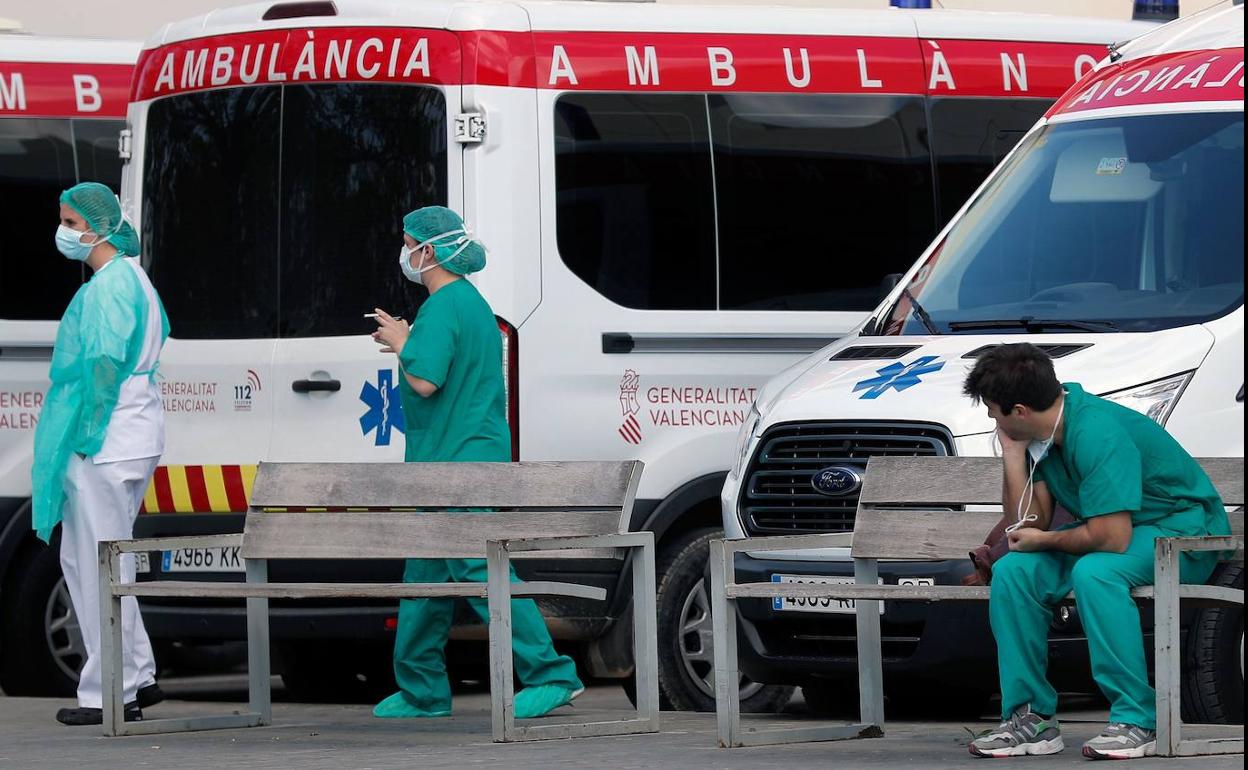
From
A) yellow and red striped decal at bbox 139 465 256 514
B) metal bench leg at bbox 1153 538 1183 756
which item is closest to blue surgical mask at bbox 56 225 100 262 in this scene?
yellow and red striped decal at bbox 139 465 256 514

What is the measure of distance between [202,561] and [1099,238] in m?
3.41

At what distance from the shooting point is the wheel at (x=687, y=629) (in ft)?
31.6

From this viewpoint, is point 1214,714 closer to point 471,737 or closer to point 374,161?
point 471,737

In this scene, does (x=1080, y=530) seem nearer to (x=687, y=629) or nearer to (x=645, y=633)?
(x=645, y=633)

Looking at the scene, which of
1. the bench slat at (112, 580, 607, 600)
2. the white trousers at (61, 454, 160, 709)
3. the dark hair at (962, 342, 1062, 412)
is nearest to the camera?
the dark hair at (962, 342, 1062, 412)

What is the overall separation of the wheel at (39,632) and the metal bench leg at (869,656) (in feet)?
13.0

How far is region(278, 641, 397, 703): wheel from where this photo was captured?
10.9m

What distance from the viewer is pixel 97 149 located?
11242mm

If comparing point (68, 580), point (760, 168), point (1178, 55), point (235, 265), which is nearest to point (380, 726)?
point (68, 580)

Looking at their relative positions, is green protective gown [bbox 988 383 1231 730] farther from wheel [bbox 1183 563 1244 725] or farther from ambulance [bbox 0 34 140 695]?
ambulance [bbox 0 34 140 695]

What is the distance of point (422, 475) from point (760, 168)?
211 cm

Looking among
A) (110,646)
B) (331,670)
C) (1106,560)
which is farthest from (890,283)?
(331,670)

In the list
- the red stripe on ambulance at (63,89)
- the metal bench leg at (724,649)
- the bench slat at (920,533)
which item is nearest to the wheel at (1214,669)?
the bench slat at (920,533)

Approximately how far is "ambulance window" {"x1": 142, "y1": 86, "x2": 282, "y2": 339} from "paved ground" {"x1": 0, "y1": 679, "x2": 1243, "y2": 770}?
157 centimetres
